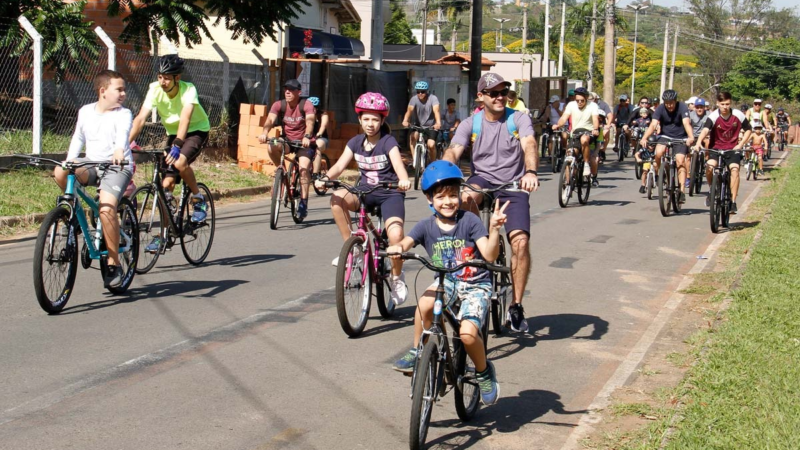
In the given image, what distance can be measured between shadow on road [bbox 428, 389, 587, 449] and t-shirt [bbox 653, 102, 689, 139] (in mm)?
10184

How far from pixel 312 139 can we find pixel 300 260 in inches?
115

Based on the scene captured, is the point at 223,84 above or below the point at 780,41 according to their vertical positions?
below

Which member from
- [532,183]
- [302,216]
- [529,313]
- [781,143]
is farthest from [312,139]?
[781,143]

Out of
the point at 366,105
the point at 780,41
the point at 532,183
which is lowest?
the point at 532,183

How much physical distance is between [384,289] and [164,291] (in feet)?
6.97

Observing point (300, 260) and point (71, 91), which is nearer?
point (300, 260)

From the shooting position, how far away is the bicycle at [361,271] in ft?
24.1

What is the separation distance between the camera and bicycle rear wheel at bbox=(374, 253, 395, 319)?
798 centimetres

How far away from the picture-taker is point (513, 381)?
6.77 m

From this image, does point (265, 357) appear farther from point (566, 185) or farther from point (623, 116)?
point (623, 116)

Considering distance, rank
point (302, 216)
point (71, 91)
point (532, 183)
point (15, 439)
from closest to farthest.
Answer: point (15, 439) < point (532, 183) < point (302, 216) < point (71, 91)

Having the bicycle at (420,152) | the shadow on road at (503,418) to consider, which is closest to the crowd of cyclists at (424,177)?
the shadow on road at (503,418)

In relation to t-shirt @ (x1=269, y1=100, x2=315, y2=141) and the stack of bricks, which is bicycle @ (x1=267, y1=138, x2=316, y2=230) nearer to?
t-shirt @ (x1=269, y1=100, x2=315, y2=141)

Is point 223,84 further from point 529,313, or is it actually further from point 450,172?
point 450,172
